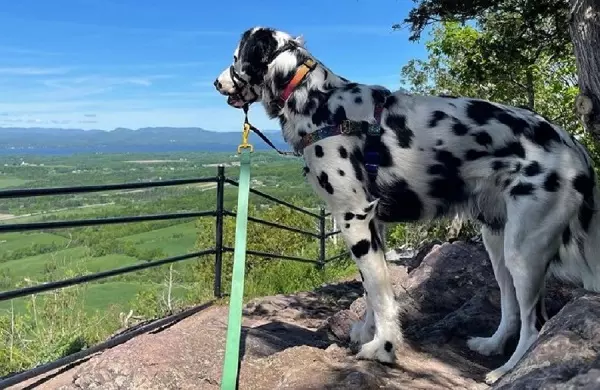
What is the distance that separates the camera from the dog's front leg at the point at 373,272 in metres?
3.68

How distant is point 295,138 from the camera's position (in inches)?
154

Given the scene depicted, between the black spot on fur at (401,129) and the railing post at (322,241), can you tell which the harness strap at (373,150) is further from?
the railing post at (322,241)

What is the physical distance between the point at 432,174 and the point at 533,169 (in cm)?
57

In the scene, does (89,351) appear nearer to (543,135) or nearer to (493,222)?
(493,222)

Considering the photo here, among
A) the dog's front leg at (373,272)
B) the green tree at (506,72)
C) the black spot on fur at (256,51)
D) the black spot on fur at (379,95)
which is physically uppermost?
the green tree at (506,72)

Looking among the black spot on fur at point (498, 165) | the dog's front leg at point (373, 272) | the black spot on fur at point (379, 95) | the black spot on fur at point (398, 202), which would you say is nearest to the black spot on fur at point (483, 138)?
the black spot on fur at point (498, 165)

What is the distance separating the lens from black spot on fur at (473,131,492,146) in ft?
11.8

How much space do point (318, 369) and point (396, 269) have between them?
16.6 ft

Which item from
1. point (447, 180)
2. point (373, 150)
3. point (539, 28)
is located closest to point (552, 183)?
point (447, 180)

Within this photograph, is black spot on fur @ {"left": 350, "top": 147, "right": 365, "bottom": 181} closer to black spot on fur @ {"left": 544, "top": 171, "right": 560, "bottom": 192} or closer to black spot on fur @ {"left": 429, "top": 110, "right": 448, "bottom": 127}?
black spot on fur @ {"left": 429, "top": 110, "right": 448, "bottom": 127}

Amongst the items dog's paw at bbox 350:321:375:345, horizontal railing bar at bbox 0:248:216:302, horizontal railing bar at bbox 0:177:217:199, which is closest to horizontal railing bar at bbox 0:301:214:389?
horizontal railing bar at bbox 0:248:216:302

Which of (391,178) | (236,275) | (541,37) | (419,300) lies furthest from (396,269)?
(236,275)

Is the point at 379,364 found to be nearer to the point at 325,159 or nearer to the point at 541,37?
the point at 325,159

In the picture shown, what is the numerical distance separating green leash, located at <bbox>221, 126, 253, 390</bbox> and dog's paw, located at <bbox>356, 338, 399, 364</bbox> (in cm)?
81
